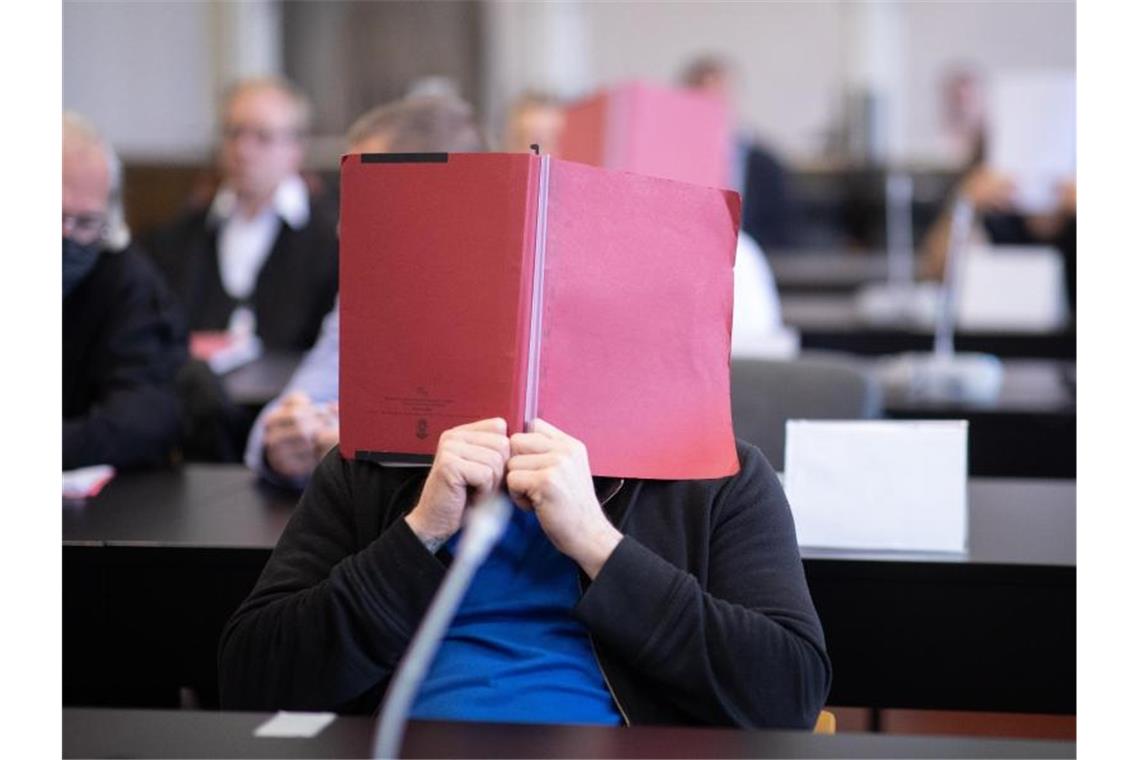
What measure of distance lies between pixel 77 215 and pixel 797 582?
139 cm

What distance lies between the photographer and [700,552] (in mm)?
1303

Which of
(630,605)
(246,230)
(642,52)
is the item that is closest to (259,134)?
(246,230)

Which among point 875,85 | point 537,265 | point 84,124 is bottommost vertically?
point 537,265

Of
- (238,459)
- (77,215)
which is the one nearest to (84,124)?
(77,215)

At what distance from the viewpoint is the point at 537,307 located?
121 centimetres

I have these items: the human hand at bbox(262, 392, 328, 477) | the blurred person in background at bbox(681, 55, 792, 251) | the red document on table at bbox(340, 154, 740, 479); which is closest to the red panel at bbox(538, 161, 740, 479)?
the red document on table at bbox(340, 154, 740, 479)

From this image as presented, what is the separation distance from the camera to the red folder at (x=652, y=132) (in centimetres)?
311

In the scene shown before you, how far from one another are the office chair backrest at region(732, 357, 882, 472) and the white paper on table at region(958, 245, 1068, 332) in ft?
7.43

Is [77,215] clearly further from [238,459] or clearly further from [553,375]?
[553,375]

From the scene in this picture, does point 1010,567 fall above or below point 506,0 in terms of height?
below

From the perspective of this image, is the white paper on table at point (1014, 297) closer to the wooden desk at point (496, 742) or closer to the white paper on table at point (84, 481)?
the white paper on table at point (84, 481)

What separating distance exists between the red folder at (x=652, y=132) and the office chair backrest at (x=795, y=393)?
83cm

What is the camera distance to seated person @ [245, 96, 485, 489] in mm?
1735

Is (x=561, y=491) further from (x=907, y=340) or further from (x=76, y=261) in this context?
(x=907, y=340)
